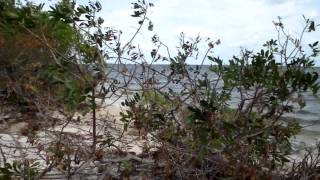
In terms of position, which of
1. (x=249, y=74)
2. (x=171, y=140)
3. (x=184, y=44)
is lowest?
(x=171, y=140)

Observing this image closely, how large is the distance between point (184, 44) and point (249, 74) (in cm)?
97

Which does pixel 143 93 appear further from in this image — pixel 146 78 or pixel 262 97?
pixel 262 97

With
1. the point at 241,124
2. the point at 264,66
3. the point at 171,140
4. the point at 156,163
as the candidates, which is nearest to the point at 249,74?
the point at 264,66

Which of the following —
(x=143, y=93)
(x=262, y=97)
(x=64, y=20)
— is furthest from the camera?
(x=143, y=93)

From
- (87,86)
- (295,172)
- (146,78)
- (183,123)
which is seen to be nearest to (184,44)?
(146,78)

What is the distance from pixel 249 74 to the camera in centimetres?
407

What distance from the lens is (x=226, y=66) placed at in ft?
14.2

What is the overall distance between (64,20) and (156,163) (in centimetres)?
193

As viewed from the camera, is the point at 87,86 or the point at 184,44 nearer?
the point at 87,86

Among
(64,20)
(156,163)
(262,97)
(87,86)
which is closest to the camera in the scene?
(87,86)

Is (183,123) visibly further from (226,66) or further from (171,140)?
(226,66)

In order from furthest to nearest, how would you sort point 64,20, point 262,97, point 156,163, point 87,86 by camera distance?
point 156,163
point 262,97
point 64,20
point 87,86

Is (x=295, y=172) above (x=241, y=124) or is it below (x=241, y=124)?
below

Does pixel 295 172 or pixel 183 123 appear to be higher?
pixel 183 123
